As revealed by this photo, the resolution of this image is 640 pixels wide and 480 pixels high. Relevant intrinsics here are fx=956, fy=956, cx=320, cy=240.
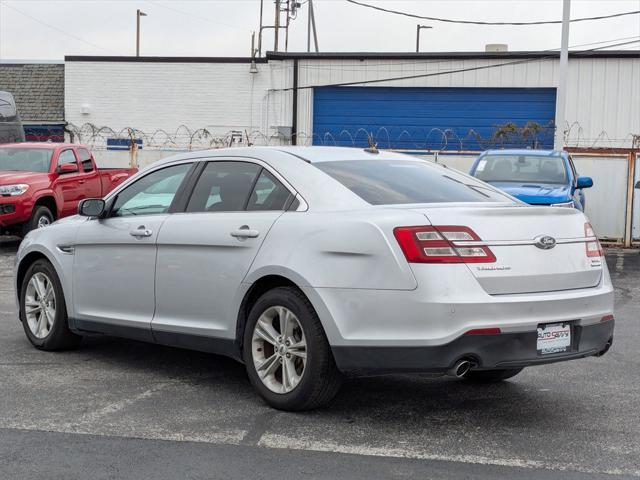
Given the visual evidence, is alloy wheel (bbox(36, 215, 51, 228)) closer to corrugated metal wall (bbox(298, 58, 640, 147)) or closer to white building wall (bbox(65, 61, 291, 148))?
corrugated metal wall (bbox(298, 58, 640, 147))

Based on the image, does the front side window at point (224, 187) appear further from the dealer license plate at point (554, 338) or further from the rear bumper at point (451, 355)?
the dealer license plate at point (554, 338)

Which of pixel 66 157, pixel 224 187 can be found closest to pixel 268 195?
pixel 224 187

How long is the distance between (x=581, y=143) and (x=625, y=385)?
26.3 meters

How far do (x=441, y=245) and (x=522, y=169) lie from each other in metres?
11.0

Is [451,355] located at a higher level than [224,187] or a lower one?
lower

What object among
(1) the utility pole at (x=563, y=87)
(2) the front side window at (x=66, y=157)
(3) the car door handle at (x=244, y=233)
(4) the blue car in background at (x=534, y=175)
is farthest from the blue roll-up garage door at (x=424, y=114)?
(3) the car door handle at (x=244, y=233)

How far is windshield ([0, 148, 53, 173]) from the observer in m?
16.9

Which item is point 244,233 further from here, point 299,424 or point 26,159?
point 26,159

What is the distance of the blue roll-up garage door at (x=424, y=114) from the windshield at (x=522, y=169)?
15262 mm

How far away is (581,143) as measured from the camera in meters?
31.6

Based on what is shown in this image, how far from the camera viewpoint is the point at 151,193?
6.88 metres

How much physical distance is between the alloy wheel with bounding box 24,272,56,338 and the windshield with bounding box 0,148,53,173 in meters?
9.76

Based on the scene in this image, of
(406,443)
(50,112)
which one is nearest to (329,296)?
(406,443)

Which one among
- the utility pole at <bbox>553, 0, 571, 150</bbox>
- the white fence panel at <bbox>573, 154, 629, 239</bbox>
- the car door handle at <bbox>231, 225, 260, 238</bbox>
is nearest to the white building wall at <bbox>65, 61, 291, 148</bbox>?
the utility pole at <bbox>553, 0, 571, 150</bbox>
